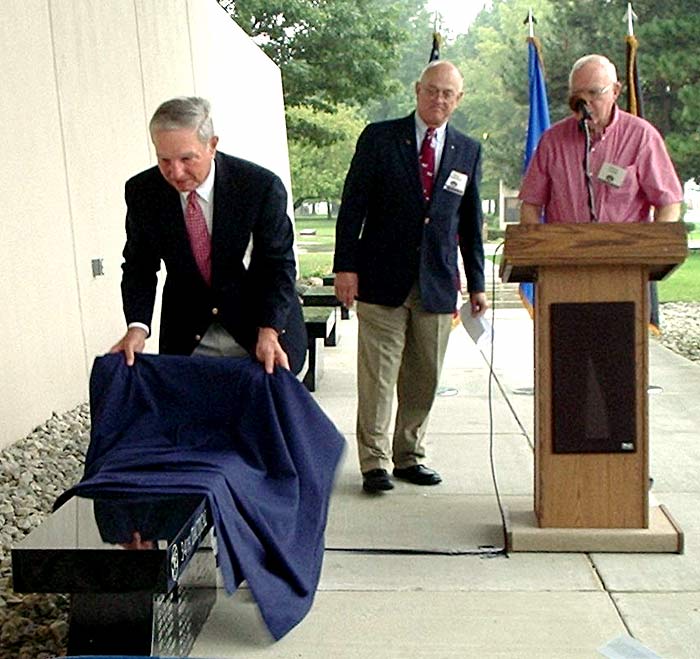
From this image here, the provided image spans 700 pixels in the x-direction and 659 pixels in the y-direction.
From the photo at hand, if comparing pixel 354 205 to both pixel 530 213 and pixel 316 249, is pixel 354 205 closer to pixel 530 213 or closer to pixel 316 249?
pixel 530 213

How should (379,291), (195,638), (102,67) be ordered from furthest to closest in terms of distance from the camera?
1. (102,67)
2. (379,291)
3. (195,638)

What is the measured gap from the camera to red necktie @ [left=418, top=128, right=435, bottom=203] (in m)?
4.64

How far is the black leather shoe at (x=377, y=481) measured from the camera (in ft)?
15.5

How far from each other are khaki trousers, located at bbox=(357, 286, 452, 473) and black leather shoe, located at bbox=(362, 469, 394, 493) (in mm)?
23

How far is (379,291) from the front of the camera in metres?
4.65

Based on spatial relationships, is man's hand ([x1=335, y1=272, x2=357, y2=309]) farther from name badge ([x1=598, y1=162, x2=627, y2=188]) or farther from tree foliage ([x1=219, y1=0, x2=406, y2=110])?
tree foliage ([x1=219, y1=0, x2=406, y2=110])

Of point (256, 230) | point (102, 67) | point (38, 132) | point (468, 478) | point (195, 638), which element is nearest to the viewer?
point (195, 638)

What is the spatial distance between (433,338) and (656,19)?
1762 centimetres

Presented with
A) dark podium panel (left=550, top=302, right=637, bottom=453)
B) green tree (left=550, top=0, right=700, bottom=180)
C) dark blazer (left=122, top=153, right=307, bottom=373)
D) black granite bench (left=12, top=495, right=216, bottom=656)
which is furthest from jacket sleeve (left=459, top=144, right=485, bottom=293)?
green tree (left=550, top=0, right=700, bottom=180)

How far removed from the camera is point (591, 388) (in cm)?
390

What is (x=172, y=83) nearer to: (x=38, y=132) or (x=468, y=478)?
(x=38, y=132)

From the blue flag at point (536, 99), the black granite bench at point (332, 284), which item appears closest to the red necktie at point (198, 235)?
the blue flag at point (536, 99)

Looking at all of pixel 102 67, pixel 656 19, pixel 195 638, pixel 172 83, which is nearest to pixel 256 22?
pixel 656 19

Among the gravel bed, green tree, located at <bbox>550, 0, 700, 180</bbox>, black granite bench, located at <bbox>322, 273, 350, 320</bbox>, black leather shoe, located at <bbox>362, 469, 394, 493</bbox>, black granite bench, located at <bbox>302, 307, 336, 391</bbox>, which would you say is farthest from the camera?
green tree, located at <bbox>550, 0, 700, 180</bbox>
